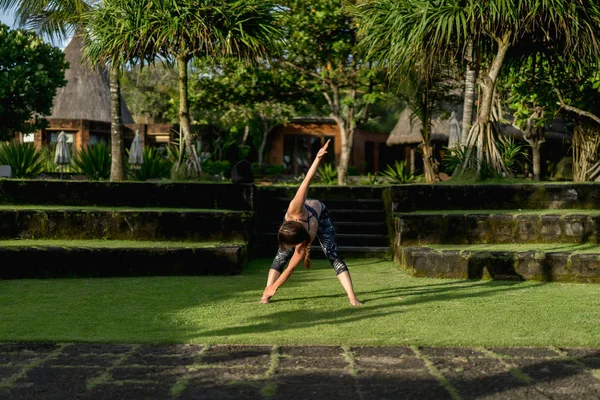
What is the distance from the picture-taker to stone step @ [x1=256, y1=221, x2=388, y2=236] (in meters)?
11.9

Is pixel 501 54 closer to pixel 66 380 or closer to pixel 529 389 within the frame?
pixel 529 389

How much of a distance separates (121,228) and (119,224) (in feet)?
0.19

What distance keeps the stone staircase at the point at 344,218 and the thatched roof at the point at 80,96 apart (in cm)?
2186

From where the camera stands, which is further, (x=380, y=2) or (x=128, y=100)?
(x=128, y=100)

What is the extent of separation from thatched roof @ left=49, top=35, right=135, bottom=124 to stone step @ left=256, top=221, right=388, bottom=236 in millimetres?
22629

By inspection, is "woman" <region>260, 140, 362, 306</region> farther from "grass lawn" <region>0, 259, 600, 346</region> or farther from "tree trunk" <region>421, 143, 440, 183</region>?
"tree trunk" <region>421, 143, 440, 183</region>

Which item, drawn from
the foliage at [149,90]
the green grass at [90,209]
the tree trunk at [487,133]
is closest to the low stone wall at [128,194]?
the green grass at [90,209]

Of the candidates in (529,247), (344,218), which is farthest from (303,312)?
(344,218)

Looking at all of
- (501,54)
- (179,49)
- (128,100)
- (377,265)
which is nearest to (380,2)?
(501,54)

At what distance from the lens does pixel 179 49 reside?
13.0 meters

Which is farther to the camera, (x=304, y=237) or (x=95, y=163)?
(x=95, y=163)

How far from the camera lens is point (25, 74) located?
20.0m

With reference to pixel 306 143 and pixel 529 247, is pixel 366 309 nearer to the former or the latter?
pixel 529 247

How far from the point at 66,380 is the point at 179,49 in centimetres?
922
